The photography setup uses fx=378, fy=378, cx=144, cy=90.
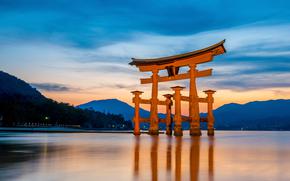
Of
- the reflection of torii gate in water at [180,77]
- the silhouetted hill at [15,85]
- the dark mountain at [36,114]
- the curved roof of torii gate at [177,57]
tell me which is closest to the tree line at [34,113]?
the dark mountain at [36,114]

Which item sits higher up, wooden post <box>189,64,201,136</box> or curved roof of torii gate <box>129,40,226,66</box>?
curved roof of torii gate <box>129,40,226,66</box>

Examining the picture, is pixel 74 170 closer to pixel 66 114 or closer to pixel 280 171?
pixel 280 171

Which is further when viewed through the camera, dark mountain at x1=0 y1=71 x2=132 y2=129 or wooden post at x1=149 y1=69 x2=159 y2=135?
dark mountain at x1=0 y1=71 x2=132 y2=129

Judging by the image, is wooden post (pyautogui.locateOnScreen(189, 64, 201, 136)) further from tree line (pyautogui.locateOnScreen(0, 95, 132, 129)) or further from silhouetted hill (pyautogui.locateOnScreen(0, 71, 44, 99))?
silhouetted hill (pyautogui.locateOnScreen(0, 71, 44, 99))

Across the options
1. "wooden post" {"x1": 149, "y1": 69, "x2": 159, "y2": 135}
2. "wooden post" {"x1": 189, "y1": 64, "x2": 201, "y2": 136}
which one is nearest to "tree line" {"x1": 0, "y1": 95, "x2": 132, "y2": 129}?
"wooden post" {"x1": 149, "y1": 69, "x2": 159, "y2": 135}

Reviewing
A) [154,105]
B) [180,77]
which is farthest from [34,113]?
[180,77]

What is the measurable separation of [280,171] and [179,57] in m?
27.7

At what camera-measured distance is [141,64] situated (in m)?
39.2

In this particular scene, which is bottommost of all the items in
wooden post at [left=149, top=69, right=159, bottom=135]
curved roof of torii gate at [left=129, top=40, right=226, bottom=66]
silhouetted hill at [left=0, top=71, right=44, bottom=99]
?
wooden post at [left=149, top=69, right=159, bottom=135]

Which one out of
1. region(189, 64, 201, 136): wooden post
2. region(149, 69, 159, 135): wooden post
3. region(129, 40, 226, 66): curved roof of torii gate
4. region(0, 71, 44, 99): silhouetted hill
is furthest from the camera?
region(0, 71, 44, 99): silhouetted hill

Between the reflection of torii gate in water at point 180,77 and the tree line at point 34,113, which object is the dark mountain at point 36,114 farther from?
the reflection of torii gate in water at point 180,77

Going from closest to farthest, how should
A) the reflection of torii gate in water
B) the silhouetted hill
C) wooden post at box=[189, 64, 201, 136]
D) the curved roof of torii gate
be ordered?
the curved roof of torii gate < the reflection of torii gate in water < wooden post at box=[189, 64, 201, 136] < the silhouetted hill

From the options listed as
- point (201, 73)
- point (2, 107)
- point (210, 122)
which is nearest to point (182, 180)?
point (201, 73)

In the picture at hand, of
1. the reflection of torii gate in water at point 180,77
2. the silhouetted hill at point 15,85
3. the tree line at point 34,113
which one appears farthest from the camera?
the silhouetted hill at point 15,85
